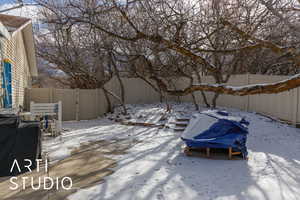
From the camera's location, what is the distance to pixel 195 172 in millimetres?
4133

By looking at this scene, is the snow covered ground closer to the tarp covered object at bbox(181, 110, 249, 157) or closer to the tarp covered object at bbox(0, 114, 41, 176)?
the tarp covered object at bbox(181, 110, 249, 157)

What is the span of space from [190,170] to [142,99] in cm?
933

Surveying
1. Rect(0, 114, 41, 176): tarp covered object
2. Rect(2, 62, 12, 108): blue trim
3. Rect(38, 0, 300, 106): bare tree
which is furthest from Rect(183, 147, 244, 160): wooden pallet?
Rect(2, 62, 12, 108): blue trim

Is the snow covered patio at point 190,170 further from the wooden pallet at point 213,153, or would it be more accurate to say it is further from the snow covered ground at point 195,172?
the wooden pallet at point 213,153

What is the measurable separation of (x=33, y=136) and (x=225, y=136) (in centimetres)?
359

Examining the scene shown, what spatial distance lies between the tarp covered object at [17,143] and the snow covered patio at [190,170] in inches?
35.9

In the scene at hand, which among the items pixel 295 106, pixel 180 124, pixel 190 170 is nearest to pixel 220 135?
pixel 190 170

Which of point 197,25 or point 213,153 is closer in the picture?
point 213,153

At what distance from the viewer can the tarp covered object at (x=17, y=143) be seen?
148 inches

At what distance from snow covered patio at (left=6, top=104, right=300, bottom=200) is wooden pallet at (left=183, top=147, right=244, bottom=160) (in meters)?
0.18

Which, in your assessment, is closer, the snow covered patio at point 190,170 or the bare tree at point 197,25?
the snow covered patio at point 190,170

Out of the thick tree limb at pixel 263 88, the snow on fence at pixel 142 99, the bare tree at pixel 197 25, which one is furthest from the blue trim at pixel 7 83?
the thick tree limb at pixel 263 88

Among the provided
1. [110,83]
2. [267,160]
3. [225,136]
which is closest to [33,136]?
[225,136]

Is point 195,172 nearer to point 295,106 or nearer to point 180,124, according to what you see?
point 180,124
